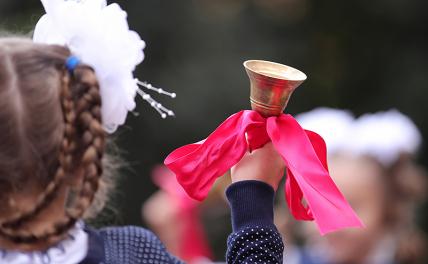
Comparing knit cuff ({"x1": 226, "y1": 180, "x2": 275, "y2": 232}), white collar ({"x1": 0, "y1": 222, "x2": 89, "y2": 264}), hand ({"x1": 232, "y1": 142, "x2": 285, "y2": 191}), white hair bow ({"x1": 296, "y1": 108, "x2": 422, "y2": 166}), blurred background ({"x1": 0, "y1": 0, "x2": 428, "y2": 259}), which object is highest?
hand ({"x1": 232, "y1": 142, "x2": 285, "y2": 191})

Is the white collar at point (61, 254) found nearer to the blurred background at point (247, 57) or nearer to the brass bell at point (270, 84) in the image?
the brass bell at point (270, 84)

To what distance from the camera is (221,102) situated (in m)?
6.73

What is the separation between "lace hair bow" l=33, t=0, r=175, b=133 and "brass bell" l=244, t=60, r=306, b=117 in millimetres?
177

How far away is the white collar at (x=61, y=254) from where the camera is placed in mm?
1824

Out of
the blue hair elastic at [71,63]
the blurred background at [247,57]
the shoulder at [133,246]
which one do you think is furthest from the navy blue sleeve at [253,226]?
the blurred background at [247,57]

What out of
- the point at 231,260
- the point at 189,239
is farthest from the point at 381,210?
the point at 231,260

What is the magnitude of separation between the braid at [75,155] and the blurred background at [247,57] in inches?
186

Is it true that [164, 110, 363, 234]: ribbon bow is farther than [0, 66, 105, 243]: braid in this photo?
Yes

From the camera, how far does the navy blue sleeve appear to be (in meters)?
1.89

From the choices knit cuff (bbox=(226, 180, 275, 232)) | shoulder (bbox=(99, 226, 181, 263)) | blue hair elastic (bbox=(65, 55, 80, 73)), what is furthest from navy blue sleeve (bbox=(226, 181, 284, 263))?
blue hair elastic (bbox=(65, 55, 80, 73))

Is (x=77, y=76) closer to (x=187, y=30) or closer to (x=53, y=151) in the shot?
(x=53, y=151)

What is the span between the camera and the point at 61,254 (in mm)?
1847

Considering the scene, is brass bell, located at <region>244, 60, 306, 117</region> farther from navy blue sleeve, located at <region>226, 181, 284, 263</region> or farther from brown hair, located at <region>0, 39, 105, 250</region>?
brown hair, located at <region>0, 39, 105, 250</region>

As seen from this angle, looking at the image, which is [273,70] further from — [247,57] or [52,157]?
[247,57]
